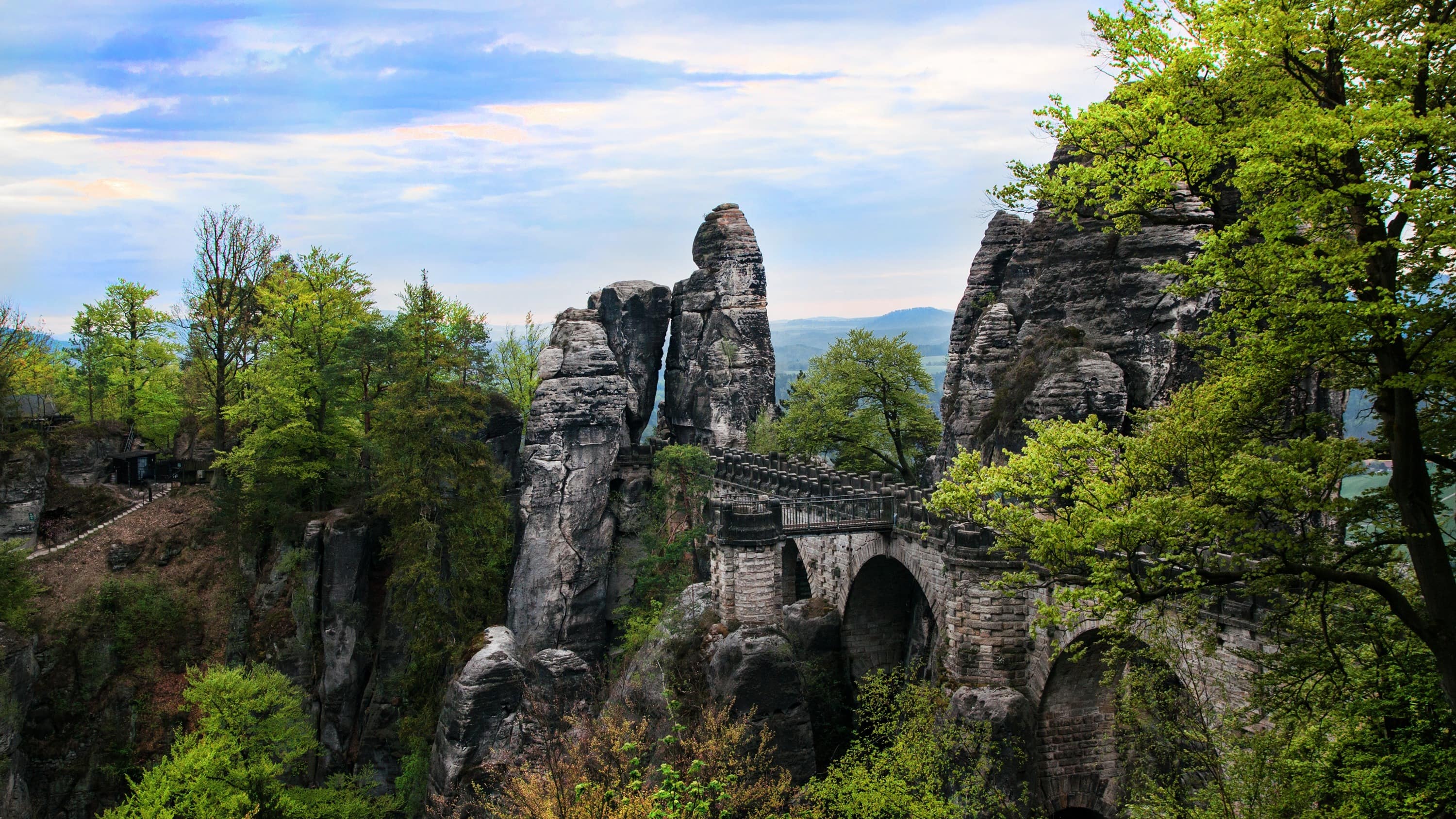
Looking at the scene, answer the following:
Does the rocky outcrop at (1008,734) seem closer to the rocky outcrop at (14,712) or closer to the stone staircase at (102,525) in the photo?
the rocky outcrop at (14,712)

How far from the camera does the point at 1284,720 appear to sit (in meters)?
15.6

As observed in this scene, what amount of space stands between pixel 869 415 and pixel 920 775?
71.3ft

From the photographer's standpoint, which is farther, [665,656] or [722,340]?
[722,340]

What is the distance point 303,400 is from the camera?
1487 inches

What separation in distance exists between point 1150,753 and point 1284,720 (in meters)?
4.71

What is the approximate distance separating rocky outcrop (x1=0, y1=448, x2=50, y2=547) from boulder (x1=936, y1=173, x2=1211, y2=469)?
3537 centimetres

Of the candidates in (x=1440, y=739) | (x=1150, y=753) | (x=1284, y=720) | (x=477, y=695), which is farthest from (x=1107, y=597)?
(x=477, y=695)

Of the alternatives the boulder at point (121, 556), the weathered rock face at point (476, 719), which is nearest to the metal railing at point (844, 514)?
the weathered rock face at point (476, 719)

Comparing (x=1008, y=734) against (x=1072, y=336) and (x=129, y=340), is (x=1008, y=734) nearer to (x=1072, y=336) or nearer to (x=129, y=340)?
(x=1072, y=336)

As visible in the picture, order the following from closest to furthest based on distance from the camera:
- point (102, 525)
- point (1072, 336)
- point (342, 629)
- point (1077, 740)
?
point (1077, 740) → point (1072, 336) → point (342, 629) → point (102, 525)

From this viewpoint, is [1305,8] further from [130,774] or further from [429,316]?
[130,774]

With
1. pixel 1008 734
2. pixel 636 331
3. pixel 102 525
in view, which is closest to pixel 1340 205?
pixel 1008 734

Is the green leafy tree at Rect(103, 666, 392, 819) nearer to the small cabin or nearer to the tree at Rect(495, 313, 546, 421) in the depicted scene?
the small cabin

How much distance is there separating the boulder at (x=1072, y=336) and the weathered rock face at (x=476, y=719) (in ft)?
51.9
